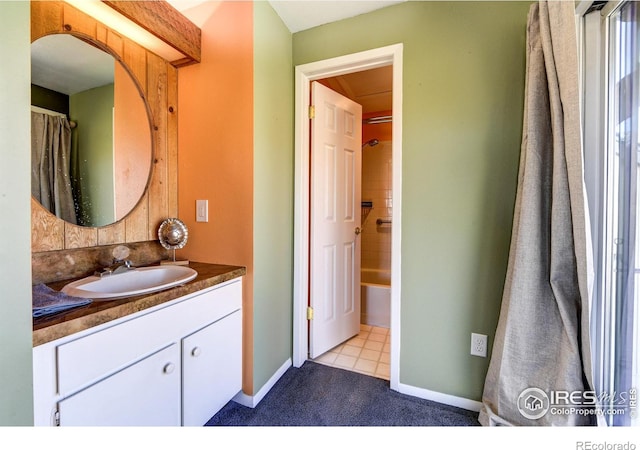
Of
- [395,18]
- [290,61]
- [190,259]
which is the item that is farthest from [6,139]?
[395,18]

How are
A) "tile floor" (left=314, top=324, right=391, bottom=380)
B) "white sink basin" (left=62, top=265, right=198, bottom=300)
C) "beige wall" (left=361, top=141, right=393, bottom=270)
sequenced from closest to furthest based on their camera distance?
"white sink basin" (left=62, top=265, right=198, bottom=300) < "tile floor" (left=314, top=324, right=391, bottom=380) < "beige wall" (left=361, top=141, right=393, bottom=270)

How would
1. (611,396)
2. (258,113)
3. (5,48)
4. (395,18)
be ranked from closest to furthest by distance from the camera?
1. (5,48)
2. (611,396)
3. (258,113)
4. (395,18)

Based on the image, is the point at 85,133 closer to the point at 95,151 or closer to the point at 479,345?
the point at 95,151

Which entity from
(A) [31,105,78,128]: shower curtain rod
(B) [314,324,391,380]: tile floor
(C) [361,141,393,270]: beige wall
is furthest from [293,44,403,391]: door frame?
(C) [361,141,393,270]: beige wall

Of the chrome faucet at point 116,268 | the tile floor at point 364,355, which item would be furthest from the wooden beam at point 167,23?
the tile floor at point 364,355

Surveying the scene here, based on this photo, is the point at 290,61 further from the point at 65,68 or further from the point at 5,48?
the point at 5,48

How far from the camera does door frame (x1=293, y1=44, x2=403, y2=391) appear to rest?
1.55 meters

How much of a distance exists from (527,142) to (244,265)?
1.48 meters

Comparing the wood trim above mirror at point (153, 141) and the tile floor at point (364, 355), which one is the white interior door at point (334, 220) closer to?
the tile floor at point (364, 355)

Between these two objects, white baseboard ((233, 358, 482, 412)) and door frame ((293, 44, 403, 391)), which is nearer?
white baseboard ((233, 358, 482, 412))

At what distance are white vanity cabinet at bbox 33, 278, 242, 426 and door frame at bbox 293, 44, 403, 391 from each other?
50 centimetres

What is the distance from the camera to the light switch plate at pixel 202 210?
1515 millimetres

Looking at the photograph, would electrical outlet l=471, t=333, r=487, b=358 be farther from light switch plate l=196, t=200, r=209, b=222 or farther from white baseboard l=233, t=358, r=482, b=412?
light switch plate l=196, t=200, r=209, b=222
